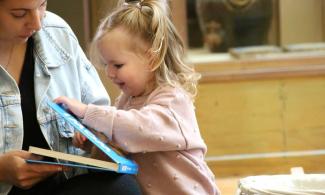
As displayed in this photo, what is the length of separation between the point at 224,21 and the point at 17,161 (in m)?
1.86

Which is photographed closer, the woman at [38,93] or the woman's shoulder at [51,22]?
the woman at [38,93]

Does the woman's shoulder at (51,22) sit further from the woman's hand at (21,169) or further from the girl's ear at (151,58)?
the woman's hand at (21,169)

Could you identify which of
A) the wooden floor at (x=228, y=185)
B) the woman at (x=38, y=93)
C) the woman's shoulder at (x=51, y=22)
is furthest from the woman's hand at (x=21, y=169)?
the wooden floor at (x=228, y=185)

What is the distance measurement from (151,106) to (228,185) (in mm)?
1354

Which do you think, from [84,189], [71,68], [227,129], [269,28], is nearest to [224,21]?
[269,28]

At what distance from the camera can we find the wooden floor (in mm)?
2578

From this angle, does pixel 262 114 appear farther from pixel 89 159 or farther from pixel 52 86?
pixel 89 159

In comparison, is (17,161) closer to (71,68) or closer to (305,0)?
(71,68)

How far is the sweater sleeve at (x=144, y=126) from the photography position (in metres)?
1.39

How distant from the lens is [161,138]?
1.40 m

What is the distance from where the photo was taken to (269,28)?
300 centimetres

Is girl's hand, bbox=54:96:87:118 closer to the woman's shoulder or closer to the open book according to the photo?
the open book

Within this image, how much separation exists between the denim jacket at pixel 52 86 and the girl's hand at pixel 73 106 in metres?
0.08

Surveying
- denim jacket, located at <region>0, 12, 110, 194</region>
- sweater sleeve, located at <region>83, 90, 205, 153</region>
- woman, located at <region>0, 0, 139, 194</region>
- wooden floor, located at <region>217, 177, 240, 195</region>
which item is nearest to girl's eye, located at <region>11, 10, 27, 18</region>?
woman, located at <region>0, 0, 139, 194</region>
